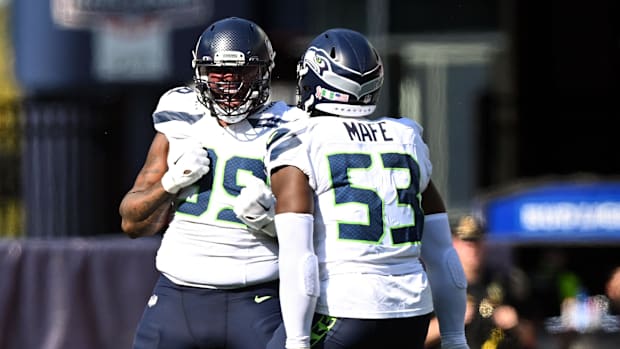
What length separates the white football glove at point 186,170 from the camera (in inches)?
173

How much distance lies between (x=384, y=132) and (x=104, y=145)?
354 inches

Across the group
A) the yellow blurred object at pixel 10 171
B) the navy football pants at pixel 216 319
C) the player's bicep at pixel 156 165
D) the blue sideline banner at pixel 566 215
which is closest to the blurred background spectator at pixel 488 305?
the navy football pants at pixel 216 319

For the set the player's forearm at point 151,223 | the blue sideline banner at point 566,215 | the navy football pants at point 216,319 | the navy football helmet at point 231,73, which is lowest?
the blue sideline banner at point 566,215

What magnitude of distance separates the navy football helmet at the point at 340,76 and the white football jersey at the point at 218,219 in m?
0.19

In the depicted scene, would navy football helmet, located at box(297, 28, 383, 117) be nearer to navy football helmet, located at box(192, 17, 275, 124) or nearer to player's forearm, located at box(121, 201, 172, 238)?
navy football helmet, located at box(192, 17, 275, 124)

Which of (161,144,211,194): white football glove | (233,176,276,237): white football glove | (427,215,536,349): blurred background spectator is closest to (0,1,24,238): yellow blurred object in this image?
(427,215,536,349): blurred background spectator

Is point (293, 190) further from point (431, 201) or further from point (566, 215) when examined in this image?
point (566, 215)

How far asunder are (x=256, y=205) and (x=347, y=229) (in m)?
0.32

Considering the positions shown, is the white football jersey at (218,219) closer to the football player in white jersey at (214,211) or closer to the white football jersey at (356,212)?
the football player in white jersey at (214,211)

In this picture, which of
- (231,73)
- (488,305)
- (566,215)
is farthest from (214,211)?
(566,215)

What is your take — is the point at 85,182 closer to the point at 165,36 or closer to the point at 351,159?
the point at 165,36

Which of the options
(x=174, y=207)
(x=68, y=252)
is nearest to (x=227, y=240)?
(x=174, y=207)

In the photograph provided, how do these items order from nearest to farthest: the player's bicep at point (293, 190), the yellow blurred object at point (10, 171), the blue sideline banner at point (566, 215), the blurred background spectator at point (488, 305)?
the player's bicep at point (293, 190) → the blurred background spectator at point (488, 305) → the blue sideline banner at point (566, 215) → the yellow blurred object at point (10, 171)

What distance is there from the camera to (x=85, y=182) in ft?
42.6
